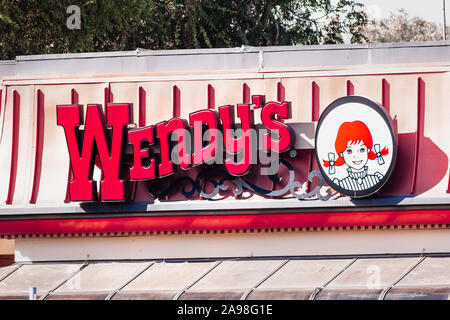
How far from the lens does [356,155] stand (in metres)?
20.0

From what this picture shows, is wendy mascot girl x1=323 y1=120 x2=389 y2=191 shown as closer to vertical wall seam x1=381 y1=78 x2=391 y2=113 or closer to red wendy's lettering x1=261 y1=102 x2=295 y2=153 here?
vertical wall seam x1=381 y1=78 x2=391 y2=113

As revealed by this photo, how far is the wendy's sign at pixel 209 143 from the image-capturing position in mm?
19984

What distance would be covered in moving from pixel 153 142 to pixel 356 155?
13.6ft

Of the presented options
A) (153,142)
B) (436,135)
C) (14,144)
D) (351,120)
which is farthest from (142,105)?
(436,135)

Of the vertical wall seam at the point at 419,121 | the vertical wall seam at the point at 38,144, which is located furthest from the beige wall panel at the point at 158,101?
the vertical wall seam at the point at 419,121

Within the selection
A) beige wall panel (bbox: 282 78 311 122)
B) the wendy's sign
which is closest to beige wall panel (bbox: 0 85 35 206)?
the wendy's sign

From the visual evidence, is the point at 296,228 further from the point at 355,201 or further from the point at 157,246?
the point at 157,246

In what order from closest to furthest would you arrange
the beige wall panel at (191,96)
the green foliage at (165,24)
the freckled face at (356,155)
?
the freckled face at (356,155), the beige wall panel at (191,96), the green foliage at (165,24)

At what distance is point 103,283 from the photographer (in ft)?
66.3

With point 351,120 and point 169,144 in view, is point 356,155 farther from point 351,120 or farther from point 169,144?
point 169,144

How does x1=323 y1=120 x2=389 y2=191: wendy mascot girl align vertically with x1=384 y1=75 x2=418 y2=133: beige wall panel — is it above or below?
below

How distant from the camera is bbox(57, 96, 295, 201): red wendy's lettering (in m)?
20.5

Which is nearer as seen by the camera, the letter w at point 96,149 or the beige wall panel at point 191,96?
the letter w at point 96,149

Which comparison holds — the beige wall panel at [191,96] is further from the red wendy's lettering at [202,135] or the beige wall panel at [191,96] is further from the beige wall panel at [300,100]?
the beige wall panel at [300,100]
